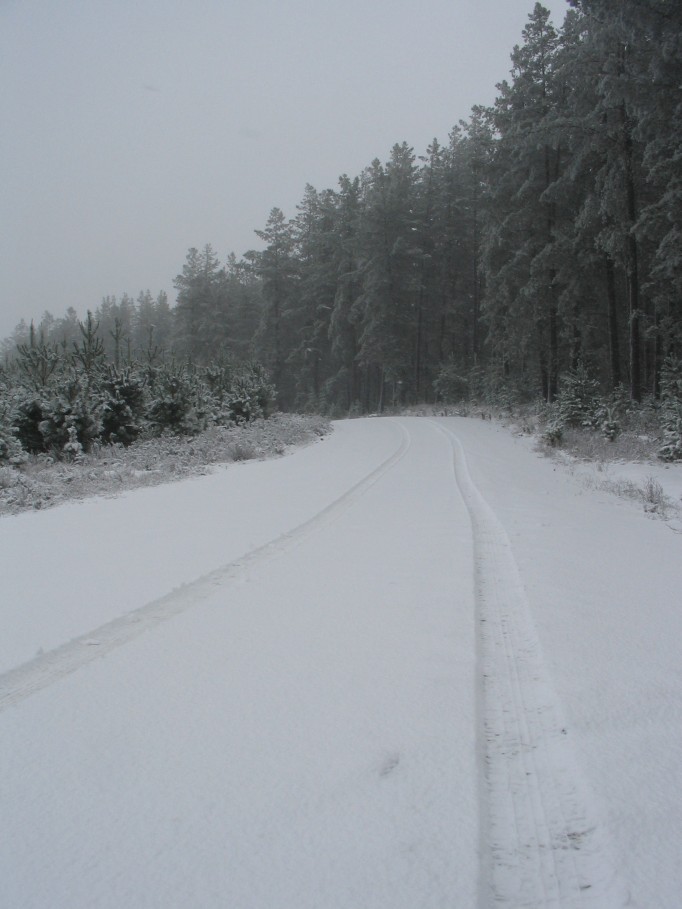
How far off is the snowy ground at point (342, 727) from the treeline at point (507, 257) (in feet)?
43.4

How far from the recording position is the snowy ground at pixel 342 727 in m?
1.52

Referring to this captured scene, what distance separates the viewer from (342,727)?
220 cm

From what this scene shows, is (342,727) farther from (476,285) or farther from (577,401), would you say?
(476,285)

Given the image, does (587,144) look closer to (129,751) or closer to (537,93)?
(537,93)

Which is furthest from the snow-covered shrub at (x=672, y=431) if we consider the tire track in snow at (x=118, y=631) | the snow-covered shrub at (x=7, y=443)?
the snow-covered shrub at (x=7, y=443)

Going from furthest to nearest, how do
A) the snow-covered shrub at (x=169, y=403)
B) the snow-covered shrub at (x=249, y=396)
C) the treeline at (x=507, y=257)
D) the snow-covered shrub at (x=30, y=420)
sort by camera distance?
the snow-covered shrub at (x=249, y=396) → the snow-covered shrub at (x=169, y=403) → the treeline at (x=507, y=257) → the snow-covered shrub at (x=30, y=420)

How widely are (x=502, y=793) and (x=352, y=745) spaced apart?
0.54 m

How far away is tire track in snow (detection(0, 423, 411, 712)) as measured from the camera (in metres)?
2.66

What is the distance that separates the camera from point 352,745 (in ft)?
6.80

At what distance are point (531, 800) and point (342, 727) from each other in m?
Answer: 0.73

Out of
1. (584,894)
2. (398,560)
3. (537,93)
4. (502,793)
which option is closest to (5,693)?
(502,793)

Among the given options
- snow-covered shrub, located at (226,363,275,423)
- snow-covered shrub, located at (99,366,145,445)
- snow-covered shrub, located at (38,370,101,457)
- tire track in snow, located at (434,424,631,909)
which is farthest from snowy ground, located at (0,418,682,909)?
snow-covered shrub, located at (226,363,275,423)

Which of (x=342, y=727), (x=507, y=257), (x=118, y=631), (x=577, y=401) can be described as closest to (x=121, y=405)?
(x=577, y=401)

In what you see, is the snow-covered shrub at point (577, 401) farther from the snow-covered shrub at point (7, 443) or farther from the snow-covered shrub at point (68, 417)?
the snow-covered shrub at point (7, 443)
